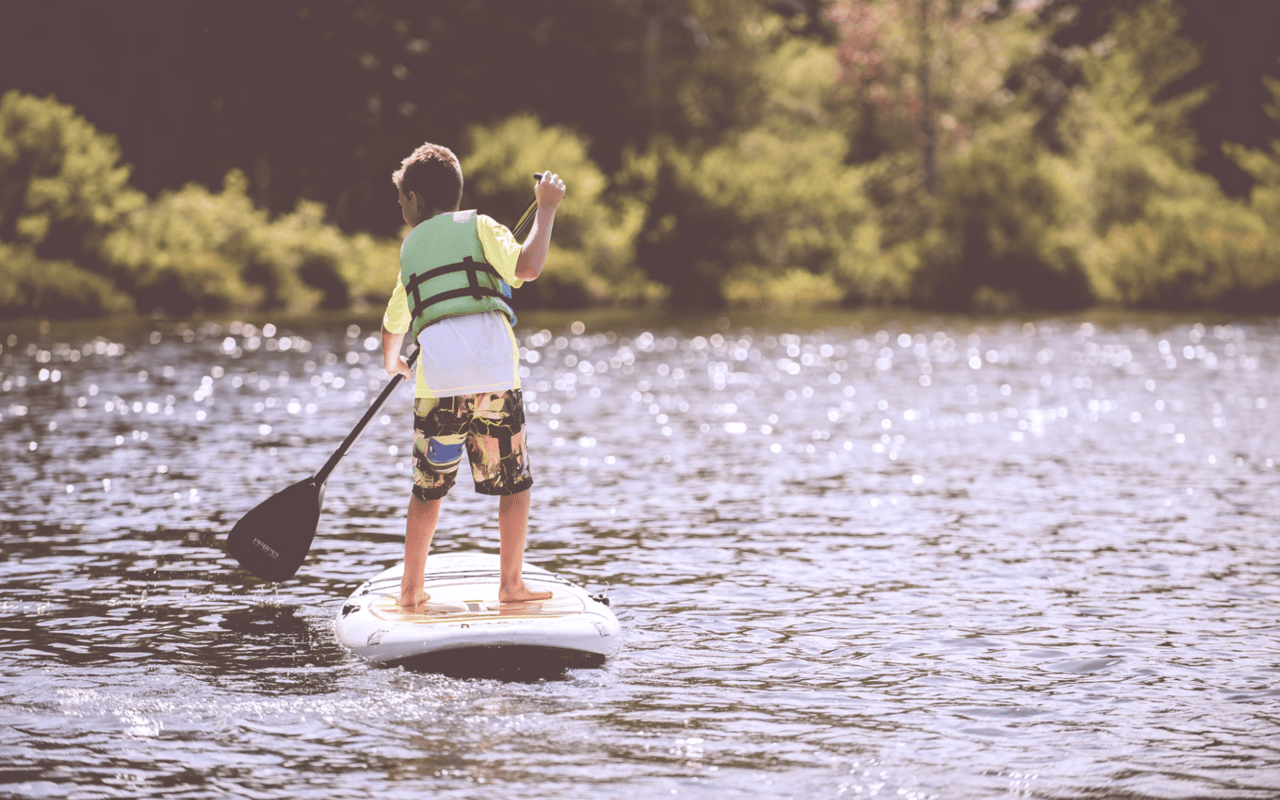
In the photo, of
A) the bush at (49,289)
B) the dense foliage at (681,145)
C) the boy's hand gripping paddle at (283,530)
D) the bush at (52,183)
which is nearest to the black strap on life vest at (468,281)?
the boy's hand gripping paddle at (283,530)

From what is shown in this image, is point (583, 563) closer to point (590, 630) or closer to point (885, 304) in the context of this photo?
point (590, 630)

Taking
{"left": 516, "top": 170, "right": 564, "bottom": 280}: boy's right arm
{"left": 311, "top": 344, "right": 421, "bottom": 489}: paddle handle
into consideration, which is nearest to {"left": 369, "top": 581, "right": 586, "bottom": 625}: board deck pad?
{"left": 311, "top": 344, "right": 421, "bottom": 489}: paddle handle

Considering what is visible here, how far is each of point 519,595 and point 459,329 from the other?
1327 mm

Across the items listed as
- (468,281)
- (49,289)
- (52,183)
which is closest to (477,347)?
(468,281)

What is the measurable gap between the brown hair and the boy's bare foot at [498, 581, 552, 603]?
1798 mm

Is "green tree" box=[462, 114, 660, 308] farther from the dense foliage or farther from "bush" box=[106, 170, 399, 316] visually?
"bush" box=[106, 170, 399, 316]

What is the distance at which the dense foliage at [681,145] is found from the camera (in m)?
47.3

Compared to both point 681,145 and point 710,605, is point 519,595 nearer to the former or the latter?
point 710,605

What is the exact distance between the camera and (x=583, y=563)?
10.3 m

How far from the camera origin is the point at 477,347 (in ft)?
23.9

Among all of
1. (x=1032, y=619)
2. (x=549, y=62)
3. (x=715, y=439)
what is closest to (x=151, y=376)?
(x=715, y=439)

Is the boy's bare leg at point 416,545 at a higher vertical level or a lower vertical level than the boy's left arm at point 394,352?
lower

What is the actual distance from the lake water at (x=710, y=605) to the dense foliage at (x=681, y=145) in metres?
26.9

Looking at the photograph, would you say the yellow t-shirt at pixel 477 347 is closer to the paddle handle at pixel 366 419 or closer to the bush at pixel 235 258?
the paddle handle at pixel 366 419
